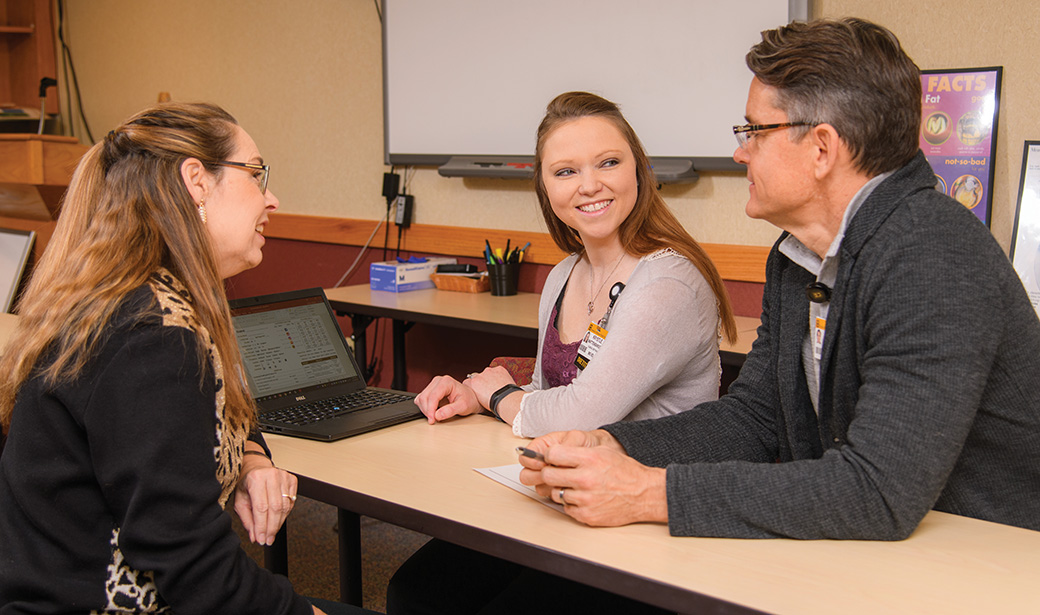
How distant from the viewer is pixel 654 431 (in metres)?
1.38

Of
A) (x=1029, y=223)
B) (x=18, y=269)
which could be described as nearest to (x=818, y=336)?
(x=1029, y=223)

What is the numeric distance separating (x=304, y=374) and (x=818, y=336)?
99 cm

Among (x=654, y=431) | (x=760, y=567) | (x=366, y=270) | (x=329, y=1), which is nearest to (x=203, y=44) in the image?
(x=329, y=1)

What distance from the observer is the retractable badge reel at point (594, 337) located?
65.3 inches

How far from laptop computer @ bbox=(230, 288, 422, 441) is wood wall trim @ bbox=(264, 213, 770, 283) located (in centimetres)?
154

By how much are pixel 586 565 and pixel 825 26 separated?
80cm

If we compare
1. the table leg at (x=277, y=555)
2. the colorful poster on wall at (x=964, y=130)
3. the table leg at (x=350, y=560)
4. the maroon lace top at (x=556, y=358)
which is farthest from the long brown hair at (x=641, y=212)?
Answer: the colorful poster on wall at (x=964, y=130)

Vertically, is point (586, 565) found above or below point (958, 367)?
below

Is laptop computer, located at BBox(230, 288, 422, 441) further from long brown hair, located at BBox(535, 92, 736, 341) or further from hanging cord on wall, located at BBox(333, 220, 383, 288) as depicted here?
hanging cord on wall, located at BBox(333, 220, 383, 288)

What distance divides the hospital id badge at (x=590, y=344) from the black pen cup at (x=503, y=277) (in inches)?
64.2

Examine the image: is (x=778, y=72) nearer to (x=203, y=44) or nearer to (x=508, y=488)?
(x=508, y=488)

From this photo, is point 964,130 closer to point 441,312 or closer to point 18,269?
point 441,312

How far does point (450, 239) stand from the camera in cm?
374

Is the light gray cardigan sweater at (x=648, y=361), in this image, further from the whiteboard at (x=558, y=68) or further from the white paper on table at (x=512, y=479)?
the whiteboard at (x=558, y=68)
